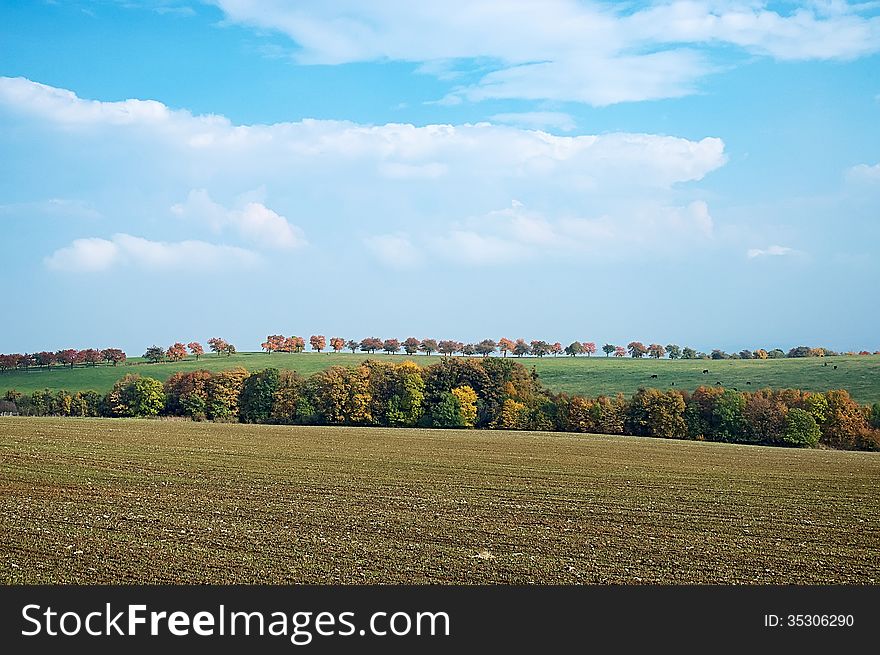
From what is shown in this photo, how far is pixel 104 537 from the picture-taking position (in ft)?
67.3

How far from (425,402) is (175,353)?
231 feet

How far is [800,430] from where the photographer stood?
7594cm

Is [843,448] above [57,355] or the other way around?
the other way around

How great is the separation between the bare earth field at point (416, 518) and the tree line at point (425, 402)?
3450cm

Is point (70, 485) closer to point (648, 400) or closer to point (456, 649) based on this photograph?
point (456, 649)

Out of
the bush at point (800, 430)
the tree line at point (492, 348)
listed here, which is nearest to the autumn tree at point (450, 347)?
the tree line at point (492, 348)

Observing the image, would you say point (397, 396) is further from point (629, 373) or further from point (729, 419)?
point (629, 373)

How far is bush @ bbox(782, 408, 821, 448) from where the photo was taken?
248 feet

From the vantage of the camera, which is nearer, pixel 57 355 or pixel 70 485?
pixel 70 485

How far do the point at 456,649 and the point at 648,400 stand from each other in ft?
240

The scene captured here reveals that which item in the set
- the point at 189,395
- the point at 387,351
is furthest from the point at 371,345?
the point at 189,395

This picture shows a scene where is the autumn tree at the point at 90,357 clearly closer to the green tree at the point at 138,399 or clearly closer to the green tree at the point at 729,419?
the green tree at the point at 138,399

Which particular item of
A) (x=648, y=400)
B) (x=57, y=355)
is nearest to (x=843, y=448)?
(x=648, y=400)

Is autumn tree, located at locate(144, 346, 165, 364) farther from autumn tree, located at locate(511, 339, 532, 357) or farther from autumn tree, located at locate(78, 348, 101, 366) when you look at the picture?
autumn tree, located at locate(511, 339, 532, 357)
